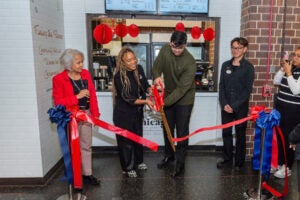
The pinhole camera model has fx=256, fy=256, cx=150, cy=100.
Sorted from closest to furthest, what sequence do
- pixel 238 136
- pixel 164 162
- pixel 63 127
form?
pixel 63 127 < pixel 238 136 < pixel 164 162

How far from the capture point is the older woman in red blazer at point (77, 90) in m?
2.55

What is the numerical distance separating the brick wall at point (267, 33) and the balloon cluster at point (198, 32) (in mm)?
457

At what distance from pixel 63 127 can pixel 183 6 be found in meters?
2.34

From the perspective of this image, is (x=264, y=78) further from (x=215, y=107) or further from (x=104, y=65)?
(x=104, y=65)

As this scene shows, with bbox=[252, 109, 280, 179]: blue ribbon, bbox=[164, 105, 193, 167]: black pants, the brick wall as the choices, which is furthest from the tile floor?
the brick wall

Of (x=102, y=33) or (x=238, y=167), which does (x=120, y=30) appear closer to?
(x=102, y=33)

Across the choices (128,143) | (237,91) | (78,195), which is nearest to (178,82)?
(237,91)

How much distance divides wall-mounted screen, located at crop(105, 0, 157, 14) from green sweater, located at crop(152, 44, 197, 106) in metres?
0.87

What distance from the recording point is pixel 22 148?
2.79 m

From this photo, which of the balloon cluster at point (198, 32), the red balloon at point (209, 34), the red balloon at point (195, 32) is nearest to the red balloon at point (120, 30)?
the balloon cluster at point (198, 32)

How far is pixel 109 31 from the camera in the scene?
11.3 ft

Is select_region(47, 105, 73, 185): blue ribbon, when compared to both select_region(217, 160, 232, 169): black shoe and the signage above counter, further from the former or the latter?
select_region(217, 160, 232, 169): black shoe

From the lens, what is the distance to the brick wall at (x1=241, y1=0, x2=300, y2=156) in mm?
3258

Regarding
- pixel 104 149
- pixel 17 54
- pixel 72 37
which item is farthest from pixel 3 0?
pixel 104 149
